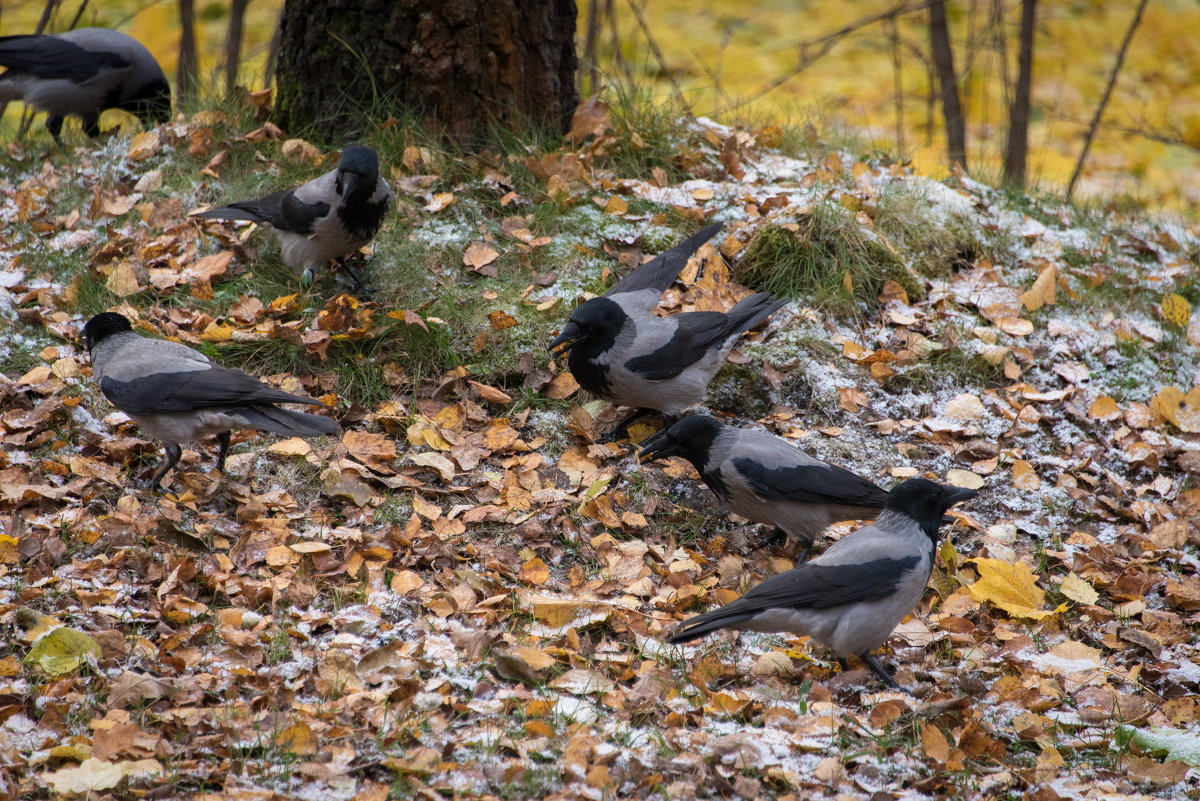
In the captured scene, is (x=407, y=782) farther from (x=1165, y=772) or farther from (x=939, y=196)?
(x=939, y=196)

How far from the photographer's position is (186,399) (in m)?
4.21

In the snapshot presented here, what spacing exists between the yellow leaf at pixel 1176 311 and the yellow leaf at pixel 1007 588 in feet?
8.83

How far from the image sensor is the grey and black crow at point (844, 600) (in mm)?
3434

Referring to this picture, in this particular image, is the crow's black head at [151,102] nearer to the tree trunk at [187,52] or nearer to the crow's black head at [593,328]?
the tree trunk at [187,52]

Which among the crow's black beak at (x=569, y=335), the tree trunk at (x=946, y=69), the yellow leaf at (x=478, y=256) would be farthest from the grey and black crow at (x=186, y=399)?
the tree trunk at (x=946, y=69)

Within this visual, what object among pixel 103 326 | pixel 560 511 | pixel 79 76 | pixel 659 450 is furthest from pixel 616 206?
pixel 79 76

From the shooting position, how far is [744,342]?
5434 millimetres

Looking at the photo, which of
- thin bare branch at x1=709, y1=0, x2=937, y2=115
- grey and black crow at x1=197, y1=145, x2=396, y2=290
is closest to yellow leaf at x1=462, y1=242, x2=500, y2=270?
grey and black crow at x1=197, y1=145, x2=396, y2=290

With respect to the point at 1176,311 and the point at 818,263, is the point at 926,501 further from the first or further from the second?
the point at 1176,311

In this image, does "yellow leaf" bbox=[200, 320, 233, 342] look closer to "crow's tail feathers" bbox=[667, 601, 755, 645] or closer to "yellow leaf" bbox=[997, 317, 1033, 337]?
"crow's tail feathers" bbox=[667, 601, 755, 645]

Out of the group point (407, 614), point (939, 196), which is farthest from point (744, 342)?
point (407, 614)

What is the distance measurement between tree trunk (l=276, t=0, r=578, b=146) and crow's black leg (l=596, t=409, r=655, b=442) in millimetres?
2307

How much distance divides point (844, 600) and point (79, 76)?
262 inches

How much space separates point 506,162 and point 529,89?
53 centimetres
